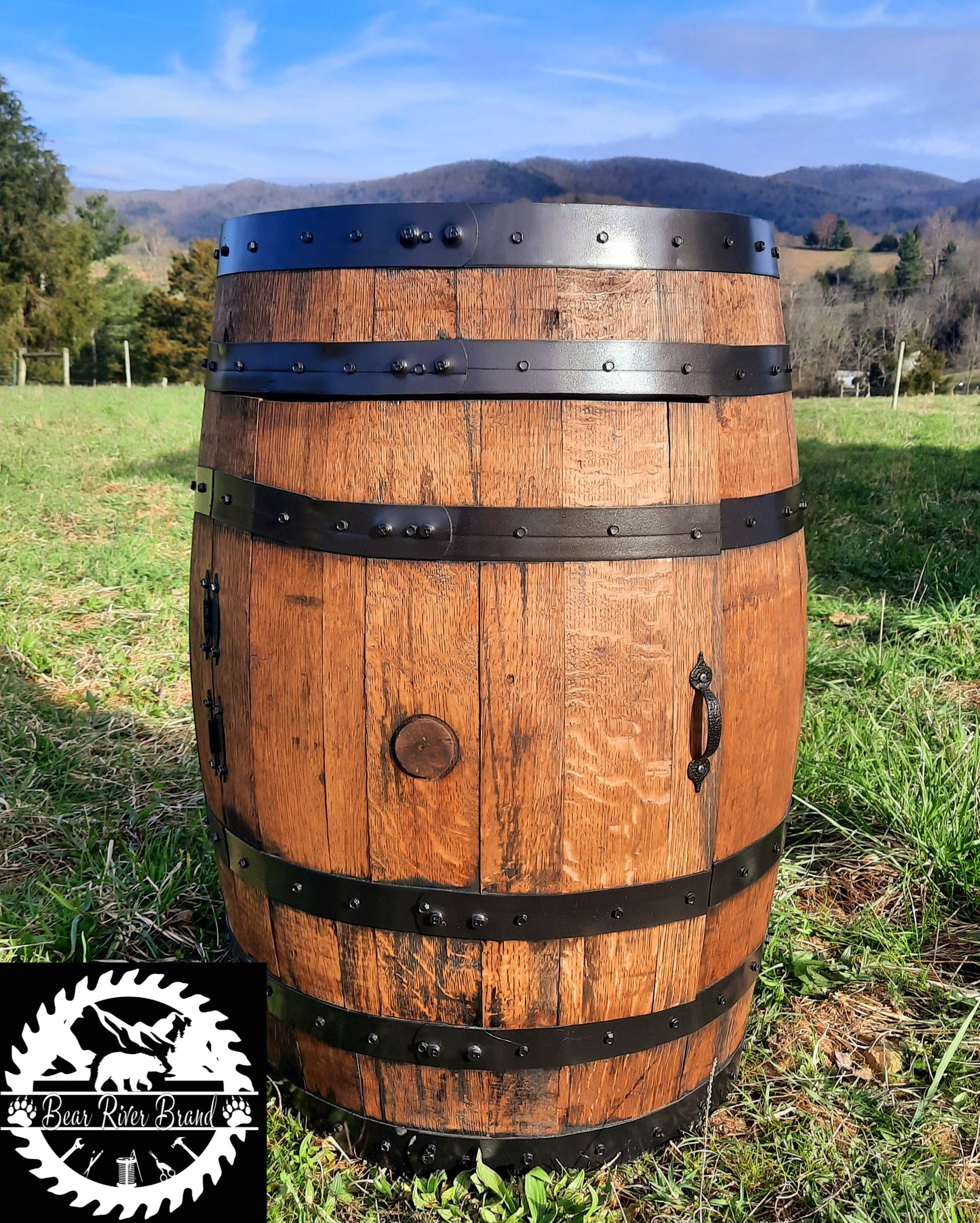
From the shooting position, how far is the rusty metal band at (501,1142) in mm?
2055

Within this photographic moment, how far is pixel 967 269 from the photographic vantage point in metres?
22.7

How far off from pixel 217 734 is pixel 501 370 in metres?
1.03

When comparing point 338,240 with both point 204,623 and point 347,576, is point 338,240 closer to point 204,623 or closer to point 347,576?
point 347,576

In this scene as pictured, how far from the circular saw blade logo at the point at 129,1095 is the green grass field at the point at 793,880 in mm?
247

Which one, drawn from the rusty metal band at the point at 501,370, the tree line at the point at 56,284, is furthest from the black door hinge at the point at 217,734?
the tree line at the point at 56,284

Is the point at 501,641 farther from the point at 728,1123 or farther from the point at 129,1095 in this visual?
the point at 728,1123

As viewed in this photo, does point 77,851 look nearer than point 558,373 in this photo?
No

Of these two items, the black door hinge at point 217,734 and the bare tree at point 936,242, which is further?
the bare tree at point 936,242

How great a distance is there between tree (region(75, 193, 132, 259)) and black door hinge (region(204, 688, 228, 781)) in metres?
52.1

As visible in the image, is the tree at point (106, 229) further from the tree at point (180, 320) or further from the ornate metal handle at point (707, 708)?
the ornate metal handle at point (707, 708)

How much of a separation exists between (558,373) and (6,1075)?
1780 millimetres

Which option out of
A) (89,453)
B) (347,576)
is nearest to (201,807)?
(347,576)

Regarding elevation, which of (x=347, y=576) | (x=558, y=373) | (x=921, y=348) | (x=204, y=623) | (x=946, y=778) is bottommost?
(x=946, y=778)

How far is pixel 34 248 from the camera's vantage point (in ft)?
103
